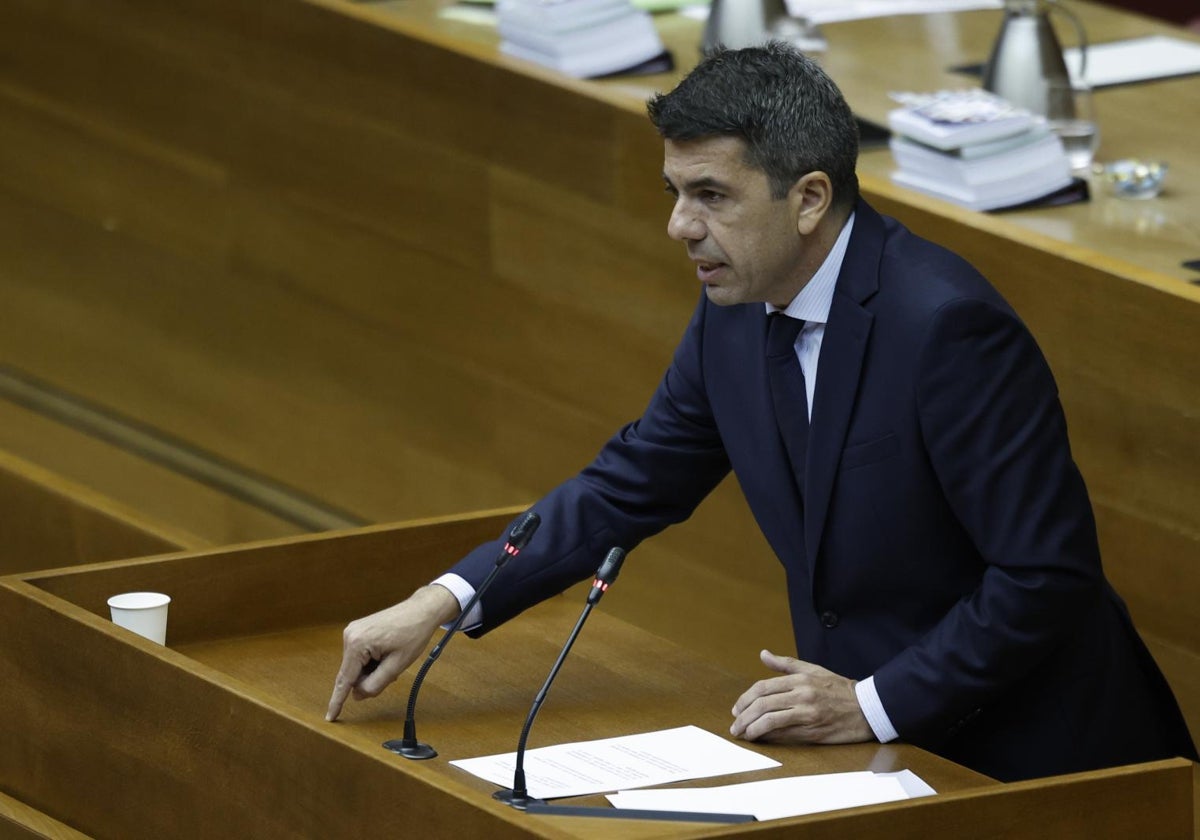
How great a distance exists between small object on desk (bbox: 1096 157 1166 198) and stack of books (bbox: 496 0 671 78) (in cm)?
88

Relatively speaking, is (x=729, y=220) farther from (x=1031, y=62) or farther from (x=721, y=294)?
(x=1031, y=62)

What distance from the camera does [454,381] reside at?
3.98 metres

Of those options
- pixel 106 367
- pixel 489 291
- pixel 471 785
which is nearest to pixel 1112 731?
pixel 471 785

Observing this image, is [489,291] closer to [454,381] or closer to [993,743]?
[454,381]

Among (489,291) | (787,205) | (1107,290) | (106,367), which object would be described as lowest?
(106,367)

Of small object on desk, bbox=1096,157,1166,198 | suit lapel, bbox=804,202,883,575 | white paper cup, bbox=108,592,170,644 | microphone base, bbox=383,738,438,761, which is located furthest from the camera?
small object on desk, bbox=1096,157,1166,198

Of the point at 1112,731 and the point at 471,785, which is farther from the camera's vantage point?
the point at 1112,731

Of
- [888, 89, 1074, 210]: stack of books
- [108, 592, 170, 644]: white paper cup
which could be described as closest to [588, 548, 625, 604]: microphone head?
[108, 592, 170, 644]: white paper cup

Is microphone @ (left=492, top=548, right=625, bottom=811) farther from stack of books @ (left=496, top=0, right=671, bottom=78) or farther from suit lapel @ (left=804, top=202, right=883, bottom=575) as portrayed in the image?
stack of books @ (left=496, top=0, right=671, bottom=78)

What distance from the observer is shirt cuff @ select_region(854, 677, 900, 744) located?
87.9 inches

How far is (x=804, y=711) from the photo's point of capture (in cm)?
222

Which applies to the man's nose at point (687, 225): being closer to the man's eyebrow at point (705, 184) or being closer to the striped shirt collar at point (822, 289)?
the man's eyebrow at point (705, 184)

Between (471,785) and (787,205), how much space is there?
639mm

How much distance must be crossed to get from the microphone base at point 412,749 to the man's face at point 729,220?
20.6 inches
